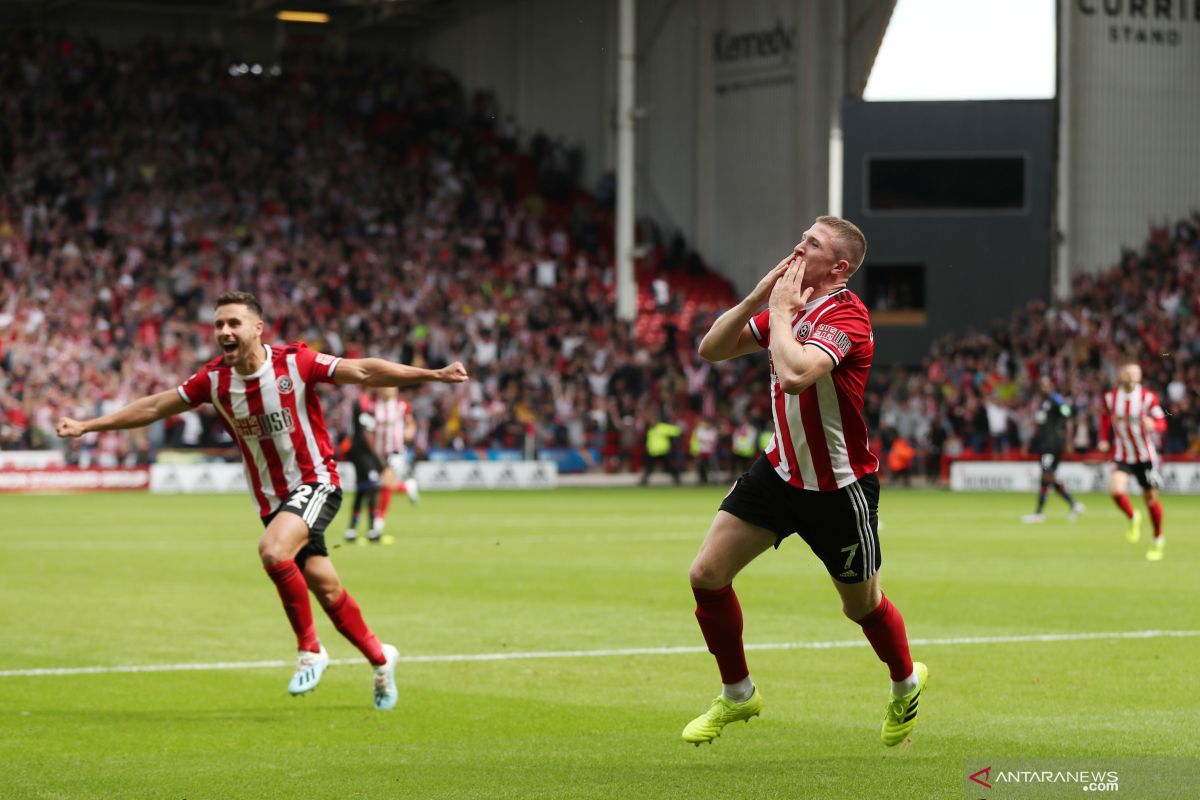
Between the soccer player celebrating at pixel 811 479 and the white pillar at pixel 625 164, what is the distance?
120 ft

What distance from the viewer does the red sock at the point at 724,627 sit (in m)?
8.14

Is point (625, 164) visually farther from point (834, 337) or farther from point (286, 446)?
point (834, 337)

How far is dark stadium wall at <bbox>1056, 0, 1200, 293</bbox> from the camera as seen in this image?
45.0 meters

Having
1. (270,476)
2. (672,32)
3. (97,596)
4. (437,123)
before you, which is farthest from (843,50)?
(270,476)

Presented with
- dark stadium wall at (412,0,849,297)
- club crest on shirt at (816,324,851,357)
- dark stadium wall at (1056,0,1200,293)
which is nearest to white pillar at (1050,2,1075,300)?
dark stadium wall at (1056,0,1200,293)

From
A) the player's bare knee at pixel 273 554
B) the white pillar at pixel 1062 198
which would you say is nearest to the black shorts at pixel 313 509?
the player's bare knee at pixel 273 554

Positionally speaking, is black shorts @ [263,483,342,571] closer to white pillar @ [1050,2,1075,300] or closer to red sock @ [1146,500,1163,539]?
red sock @ [1146,500,1163,539]

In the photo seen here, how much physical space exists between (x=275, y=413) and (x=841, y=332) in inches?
147

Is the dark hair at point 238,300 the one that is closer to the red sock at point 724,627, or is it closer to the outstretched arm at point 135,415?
the outstretched arm at point 135,415

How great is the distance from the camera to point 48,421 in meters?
37.2

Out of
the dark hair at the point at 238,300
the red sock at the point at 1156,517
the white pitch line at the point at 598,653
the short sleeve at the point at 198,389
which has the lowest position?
the red sock at the point at 1156,517

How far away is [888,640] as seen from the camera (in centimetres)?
827

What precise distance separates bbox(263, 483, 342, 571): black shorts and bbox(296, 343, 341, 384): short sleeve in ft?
2.04

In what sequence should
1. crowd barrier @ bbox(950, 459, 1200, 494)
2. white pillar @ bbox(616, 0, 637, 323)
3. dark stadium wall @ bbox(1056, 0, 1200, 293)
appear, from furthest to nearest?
dark stadium wall @ bbox(1056, 0, 1200, 293)
white pillar @ bbox(616, 0, 637, 323)
crowd barrier @ bbox(950, 459, 1200, 494)
